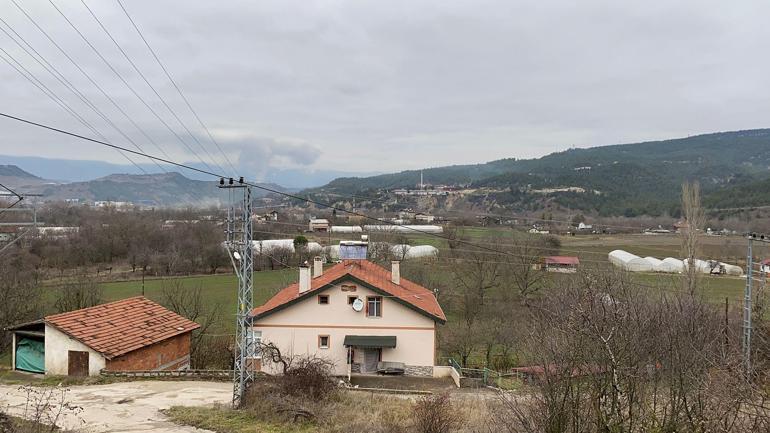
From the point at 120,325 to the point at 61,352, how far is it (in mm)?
2612

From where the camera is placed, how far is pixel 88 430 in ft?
48.3

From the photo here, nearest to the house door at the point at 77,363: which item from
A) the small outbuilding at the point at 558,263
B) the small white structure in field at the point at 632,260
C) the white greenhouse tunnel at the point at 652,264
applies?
the small outbuilding at the point at 558,263

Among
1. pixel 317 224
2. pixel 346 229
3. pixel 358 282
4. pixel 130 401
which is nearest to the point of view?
pixel 130 401

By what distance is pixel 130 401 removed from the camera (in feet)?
60.5

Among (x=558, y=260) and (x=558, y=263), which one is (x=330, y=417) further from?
(x=558, y=260)

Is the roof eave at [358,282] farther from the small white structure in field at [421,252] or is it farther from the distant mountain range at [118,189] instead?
the distant mountain range at [118,189]

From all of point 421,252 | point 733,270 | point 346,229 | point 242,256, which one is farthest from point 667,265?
point 242,256

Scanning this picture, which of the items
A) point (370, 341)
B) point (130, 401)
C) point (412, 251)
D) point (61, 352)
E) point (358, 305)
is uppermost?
point (358, 305)

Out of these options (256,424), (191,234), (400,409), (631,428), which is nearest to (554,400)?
(631,428)

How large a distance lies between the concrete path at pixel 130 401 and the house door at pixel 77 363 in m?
2.02

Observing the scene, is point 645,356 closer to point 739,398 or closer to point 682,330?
point 682,330

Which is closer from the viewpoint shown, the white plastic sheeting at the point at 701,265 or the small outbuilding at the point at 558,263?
the white plastic sheeting at the point at 701,265

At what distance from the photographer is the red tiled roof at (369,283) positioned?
25.6 metres

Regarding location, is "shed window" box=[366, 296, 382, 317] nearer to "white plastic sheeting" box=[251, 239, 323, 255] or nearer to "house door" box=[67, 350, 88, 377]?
"house door" box=[67, 350, 88, 377]
